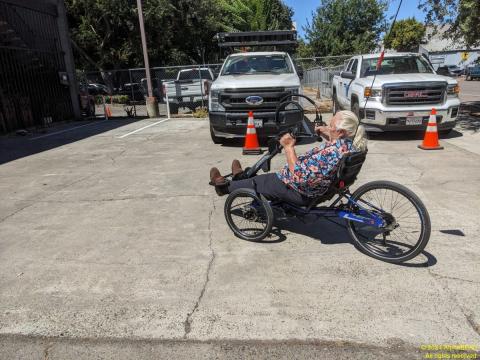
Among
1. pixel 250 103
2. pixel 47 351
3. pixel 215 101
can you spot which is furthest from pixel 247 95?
pixel 47 351

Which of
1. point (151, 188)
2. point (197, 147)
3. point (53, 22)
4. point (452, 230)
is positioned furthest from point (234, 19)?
point (452, 230)

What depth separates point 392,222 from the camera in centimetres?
355

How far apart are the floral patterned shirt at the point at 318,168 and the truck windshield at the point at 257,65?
6472mm

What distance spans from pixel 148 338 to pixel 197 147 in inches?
268

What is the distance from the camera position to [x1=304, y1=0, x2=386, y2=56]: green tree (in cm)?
4234

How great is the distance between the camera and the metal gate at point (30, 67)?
12.6 metres

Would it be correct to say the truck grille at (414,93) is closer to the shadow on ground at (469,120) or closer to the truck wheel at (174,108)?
the shadow on ground at (469,120)

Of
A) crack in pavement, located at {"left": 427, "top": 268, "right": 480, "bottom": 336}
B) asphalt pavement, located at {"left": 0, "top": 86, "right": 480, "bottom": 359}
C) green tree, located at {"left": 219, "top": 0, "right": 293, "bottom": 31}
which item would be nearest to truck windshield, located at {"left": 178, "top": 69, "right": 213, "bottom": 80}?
asphalt pavement, located at {"left": 0, "top": 86, "right": 480, "bottom": 359}

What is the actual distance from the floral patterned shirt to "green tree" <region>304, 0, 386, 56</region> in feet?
136

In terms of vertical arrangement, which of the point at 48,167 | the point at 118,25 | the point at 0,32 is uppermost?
the point at 118,25

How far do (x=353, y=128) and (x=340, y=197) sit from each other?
0.72 m

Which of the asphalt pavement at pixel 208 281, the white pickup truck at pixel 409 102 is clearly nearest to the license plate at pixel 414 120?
the white pickup truck at pixel 409 102

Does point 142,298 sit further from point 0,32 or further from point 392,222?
point 0,32

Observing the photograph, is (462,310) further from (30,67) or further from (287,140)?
(30,67)
